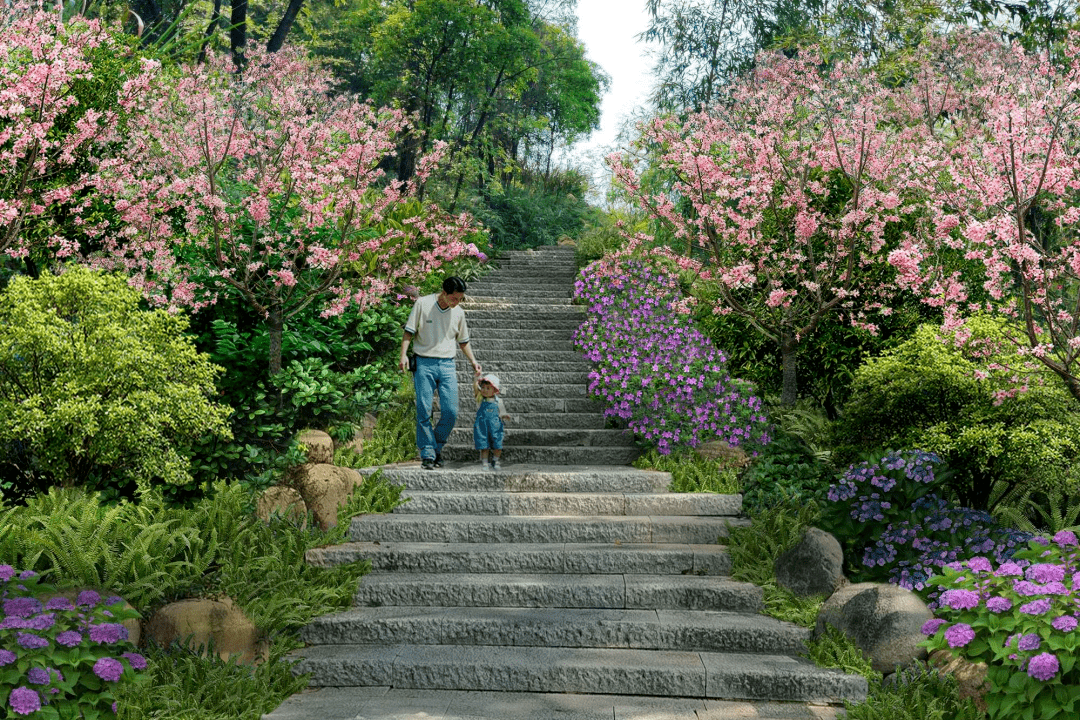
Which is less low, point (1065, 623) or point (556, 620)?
point (1065, 623)

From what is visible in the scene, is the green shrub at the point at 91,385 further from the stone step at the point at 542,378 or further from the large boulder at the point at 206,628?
the stone step at the point at 542,378

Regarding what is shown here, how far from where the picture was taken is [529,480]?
664 cm

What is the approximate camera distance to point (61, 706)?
358 cm

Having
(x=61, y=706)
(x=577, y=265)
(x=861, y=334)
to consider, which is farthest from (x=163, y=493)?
(x=577, y=265)

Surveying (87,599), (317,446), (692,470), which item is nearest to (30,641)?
(87,599)

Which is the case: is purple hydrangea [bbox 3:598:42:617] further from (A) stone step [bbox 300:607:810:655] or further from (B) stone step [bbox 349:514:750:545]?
(B) stone step [bbox 349:514:750:545]

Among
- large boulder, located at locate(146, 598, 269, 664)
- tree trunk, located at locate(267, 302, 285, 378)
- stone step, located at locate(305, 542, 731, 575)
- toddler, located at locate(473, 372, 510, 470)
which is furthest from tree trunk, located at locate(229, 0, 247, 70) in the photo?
large boulder, located at locate(146, 598, 269, 664)

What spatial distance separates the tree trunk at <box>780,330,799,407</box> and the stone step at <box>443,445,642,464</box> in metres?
1.49

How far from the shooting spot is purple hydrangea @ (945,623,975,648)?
12.5 ft

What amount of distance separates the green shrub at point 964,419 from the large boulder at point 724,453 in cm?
91

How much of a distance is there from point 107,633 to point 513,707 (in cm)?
202

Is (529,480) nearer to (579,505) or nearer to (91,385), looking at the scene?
(579,505)

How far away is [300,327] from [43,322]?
9.32 feet

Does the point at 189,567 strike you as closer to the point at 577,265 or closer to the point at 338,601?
the point at 338,601
